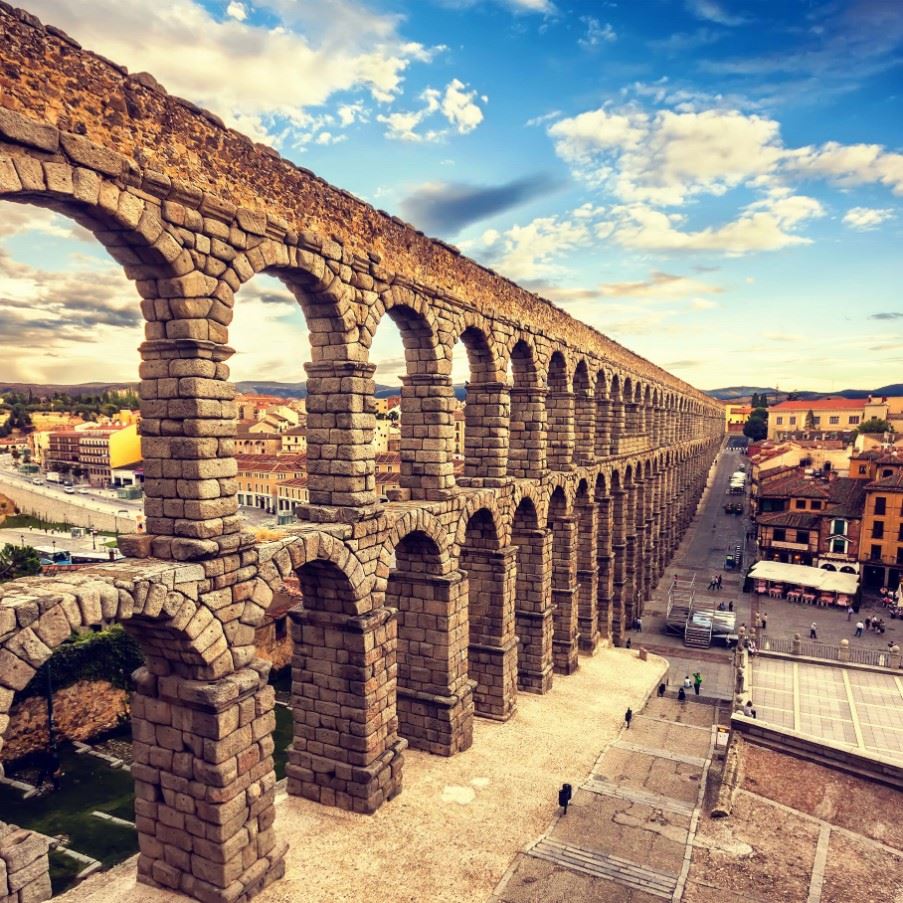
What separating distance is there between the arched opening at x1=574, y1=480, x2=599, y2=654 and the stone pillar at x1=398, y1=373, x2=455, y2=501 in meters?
13.6

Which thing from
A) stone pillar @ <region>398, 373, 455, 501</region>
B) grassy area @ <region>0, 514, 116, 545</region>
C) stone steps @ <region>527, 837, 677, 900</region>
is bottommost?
grassy area @ <region>0, 514, 116, 545</region>

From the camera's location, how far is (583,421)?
99.3 feet

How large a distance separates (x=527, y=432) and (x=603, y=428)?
10655mm

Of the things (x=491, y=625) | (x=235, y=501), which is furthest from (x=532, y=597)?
(x=235, y=501)

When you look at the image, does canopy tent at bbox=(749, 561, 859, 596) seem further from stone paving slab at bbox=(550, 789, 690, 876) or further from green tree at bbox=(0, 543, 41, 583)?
green tree at bbox=(0, 543, 41, 583)

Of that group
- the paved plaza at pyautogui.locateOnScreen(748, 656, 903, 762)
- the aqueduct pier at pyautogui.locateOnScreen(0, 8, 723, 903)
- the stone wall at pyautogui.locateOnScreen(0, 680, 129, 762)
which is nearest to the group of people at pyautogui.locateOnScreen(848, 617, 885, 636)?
the paved plaza at pyautogui.locateOnScreen(748, 656, 903, 762)

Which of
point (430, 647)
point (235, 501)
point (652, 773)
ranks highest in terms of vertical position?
point (235, 501)

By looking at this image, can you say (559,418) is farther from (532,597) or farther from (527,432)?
(532,597)

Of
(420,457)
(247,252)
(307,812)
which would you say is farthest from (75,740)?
(247,252)

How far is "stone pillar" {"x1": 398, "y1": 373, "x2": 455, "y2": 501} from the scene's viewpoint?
1781cm

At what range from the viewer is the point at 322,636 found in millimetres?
15695

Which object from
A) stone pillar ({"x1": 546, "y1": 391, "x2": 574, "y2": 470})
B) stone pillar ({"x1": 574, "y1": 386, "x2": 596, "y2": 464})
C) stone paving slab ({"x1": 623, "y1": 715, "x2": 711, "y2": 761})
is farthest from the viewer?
stone pillar ({"x1": 574, "y1": 386, "x2": 596, "y2": 464})

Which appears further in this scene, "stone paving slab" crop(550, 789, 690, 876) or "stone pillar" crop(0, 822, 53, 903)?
"stone paving slab" crop(550, 789, 690, 876)

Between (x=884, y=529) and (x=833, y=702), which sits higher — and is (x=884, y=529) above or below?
above
